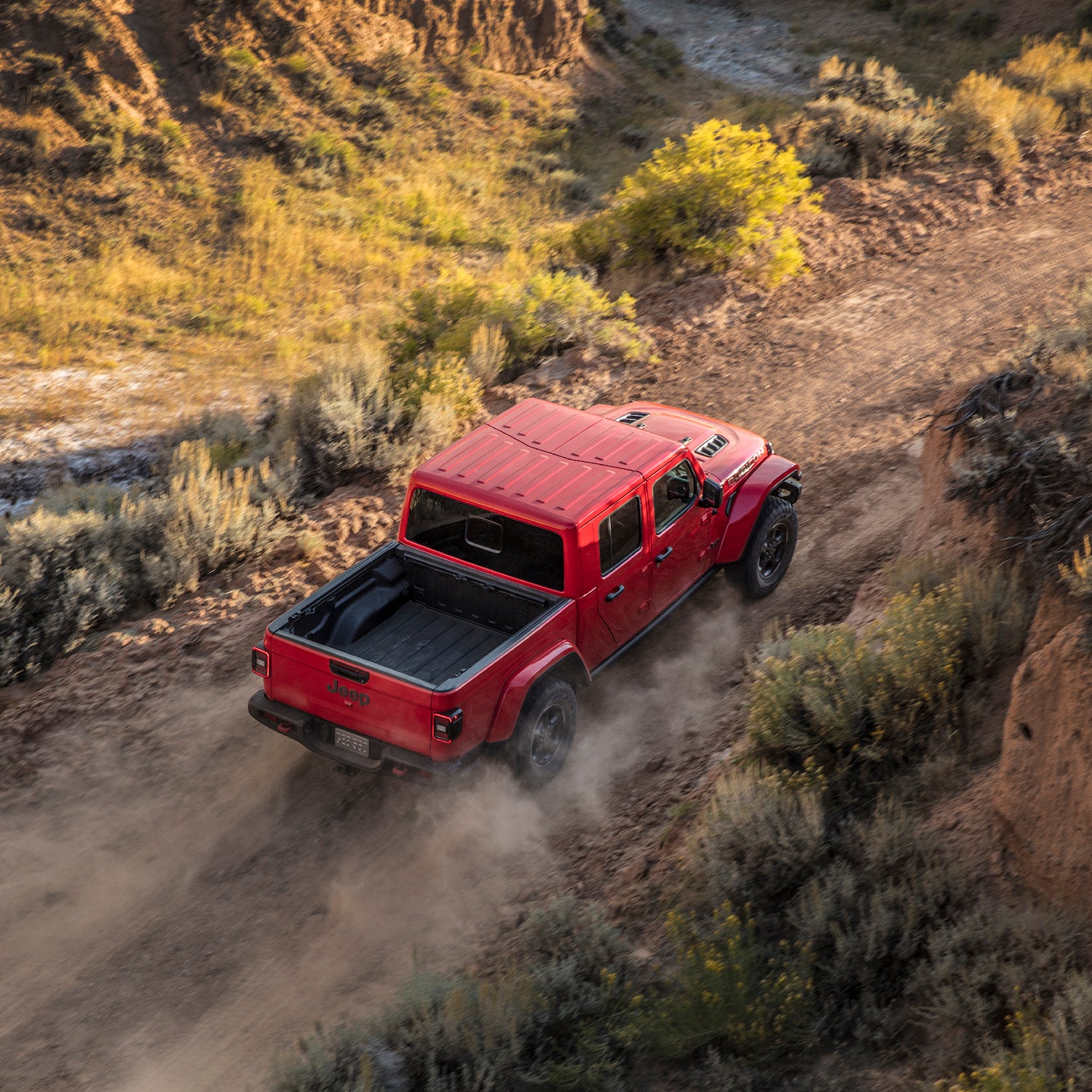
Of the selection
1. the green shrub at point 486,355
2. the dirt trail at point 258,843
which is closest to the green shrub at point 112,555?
the dirt trail at point 258,843

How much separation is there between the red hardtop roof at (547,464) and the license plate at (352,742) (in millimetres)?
1725

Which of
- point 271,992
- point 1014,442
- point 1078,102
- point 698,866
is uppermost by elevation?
point 1078,102

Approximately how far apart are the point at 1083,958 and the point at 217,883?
15.5 ft

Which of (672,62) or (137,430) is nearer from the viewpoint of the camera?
(137,430)

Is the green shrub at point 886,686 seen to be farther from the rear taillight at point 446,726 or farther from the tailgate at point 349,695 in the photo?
the tailgate at point 349,695

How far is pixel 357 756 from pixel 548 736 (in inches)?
50.4

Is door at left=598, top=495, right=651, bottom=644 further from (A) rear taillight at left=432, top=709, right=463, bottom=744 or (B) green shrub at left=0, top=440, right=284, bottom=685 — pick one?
(B) green shrub at left=0, top=440, right=284, bottom=685

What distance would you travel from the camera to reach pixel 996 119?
1642 centimetres

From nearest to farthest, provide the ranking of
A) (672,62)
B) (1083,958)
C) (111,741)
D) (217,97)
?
(1083,958), (111,741), (217,97), (672,62)

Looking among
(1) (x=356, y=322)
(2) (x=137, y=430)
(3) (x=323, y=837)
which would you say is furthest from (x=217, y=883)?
(1) (x=356, y=322)

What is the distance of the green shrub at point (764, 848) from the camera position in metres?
5.37

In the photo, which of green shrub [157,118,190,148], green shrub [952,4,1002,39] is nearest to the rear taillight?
green shrub [157,118,190,148]

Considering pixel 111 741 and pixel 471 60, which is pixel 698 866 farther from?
pixel 471 60

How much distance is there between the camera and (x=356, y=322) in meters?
15.5
